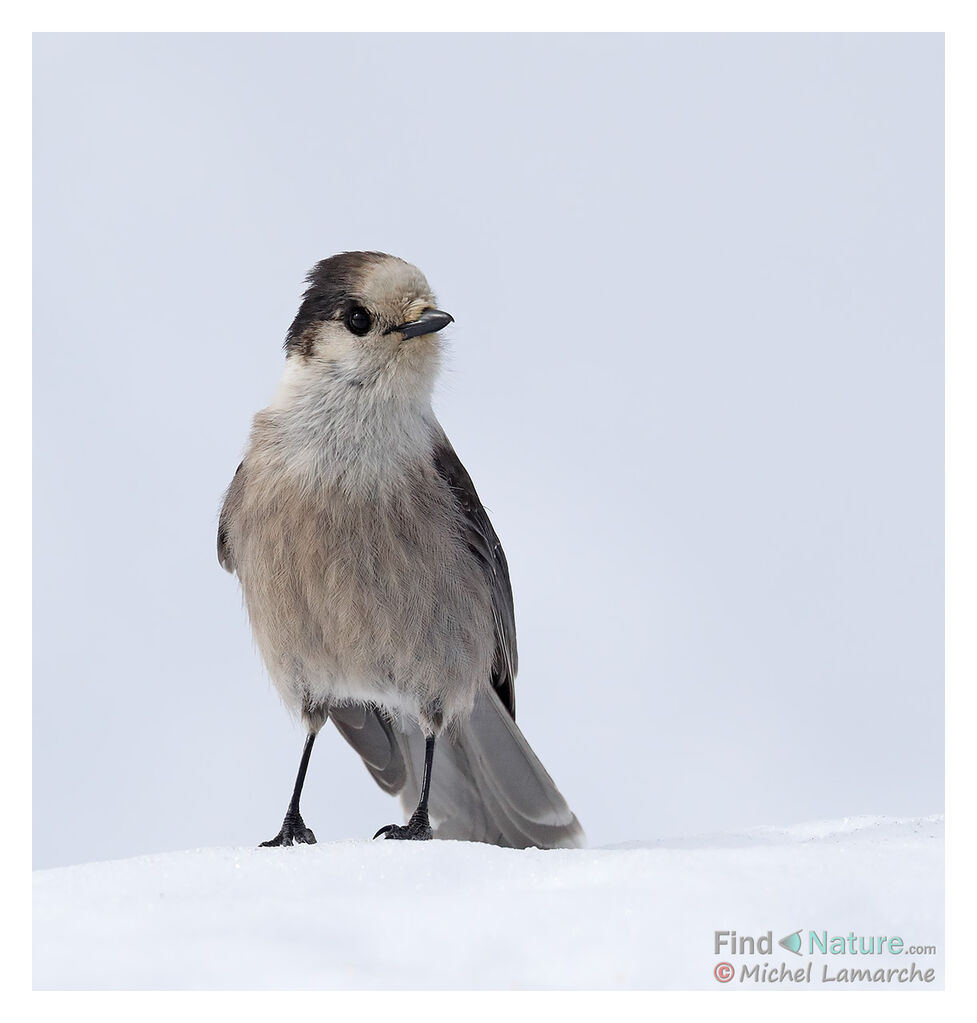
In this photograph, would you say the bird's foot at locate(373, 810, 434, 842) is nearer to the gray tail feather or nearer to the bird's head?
the gray tail feather

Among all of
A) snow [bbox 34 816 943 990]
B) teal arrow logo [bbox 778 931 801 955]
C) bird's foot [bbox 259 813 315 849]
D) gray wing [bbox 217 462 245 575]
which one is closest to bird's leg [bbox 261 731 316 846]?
bird's foot [bbox 259 813 315 849]

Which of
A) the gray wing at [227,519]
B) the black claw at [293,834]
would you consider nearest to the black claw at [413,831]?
the black claw at [293,834]

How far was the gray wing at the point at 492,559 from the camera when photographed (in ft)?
13.2

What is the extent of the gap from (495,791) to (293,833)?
730mm

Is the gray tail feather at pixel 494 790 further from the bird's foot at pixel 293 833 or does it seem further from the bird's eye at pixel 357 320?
the bird's eye at pixel 357 320

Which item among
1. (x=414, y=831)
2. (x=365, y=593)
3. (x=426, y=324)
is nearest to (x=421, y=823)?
(x=414, y=831)

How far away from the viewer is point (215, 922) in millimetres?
2566

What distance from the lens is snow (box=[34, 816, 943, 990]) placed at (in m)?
Result: 2.42

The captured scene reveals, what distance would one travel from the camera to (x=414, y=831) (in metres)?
3.90

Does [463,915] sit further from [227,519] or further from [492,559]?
[227,519]

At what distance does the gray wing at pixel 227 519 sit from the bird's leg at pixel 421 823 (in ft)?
3.08

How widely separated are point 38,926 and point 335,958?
65cm

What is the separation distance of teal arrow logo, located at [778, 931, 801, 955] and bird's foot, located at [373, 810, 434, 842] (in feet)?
5.19

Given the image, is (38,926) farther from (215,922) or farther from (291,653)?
(291,653)
